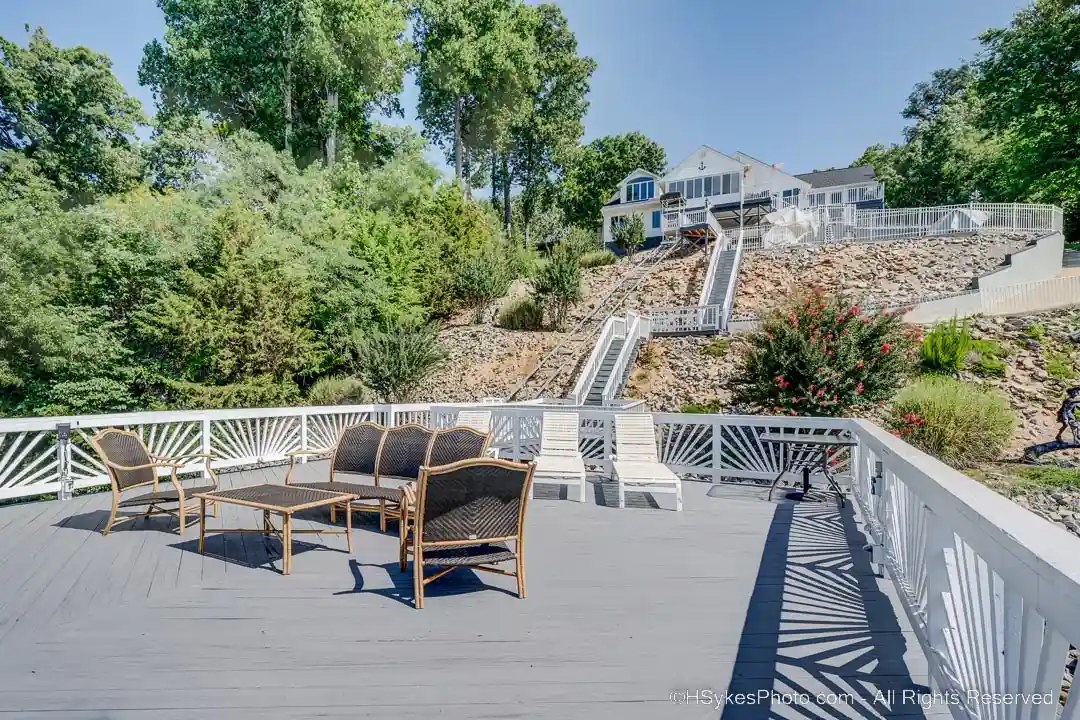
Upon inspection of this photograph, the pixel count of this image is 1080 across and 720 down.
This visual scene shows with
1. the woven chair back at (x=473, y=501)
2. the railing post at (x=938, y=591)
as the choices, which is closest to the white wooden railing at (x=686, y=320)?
the woven chair back at (x=473, y=501)

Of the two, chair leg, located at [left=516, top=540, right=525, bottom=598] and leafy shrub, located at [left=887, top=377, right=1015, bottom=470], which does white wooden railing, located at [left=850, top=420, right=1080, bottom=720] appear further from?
leafy shrub, located at [left=887, top=377, right=1015, bottom=470]

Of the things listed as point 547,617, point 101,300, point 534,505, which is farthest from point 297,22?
point 547,617

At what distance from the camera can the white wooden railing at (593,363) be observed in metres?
13.6

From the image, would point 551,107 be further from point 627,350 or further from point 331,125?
point 627,350

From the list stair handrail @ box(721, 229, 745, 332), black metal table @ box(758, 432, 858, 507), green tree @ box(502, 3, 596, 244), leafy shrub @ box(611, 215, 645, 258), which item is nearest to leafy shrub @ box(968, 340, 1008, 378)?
stair handrail @ box(721, 229, 745, 332)

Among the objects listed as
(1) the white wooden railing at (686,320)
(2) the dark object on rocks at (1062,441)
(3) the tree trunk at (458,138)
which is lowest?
(2) the dark object on rocks at (1062,441)

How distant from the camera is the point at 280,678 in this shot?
252cm

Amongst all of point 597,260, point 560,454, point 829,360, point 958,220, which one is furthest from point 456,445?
point 958,220

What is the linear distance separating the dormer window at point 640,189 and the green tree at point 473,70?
7709 mm

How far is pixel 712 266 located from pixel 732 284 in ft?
6.14

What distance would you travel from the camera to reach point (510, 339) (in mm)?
18672

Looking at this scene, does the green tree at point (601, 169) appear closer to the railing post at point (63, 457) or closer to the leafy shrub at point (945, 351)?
the leafy shrub at point (945, 351)

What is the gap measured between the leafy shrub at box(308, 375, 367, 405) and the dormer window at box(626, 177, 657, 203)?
930 inches

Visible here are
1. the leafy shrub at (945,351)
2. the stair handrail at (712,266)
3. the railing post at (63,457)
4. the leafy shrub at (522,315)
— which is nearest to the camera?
the railing post at (63,457)
